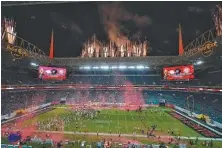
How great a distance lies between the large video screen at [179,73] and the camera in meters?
20.2

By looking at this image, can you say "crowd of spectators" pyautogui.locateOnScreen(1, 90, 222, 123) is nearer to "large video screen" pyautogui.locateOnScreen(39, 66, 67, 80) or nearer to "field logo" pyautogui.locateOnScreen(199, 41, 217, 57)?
"large video screen" pyautogui.locateOnScreen(39, 66, 67, 80)

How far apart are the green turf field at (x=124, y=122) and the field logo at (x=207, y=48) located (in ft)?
17.8

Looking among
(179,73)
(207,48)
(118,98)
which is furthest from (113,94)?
(207,48)

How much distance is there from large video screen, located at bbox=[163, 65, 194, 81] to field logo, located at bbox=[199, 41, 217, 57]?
135cm

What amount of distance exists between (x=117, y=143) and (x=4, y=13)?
9.84m

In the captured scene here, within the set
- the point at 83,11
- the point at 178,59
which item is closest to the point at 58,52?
the point at 83,11

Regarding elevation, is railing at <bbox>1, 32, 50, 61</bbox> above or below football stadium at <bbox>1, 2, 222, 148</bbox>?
above

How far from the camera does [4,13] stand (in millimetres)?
16141

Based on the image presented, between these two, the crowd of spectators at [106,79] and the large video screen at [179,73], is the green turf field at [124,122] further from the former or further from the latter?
the large video screen at [179,73]

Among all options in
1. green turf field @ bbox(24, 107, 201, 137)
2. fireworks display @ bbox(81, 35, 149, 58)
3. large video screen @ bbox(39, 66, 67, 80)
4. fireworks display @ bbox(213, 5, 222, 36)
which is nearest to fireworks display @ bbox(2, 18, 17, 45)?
large video screen @ bbox(39, 66, 67, 80)

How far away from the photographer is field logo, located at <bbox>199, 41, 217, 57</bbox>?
18375 mm

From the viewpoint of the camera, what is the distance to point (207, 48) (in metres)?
19.5

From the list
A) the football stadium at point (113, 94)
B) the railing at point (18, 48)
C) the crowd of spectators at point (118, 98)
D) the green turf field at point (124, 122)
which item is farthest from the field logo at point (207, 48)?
the railing at point (18, 48)

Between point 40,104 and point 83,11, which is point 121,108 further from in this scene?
point 83,11
